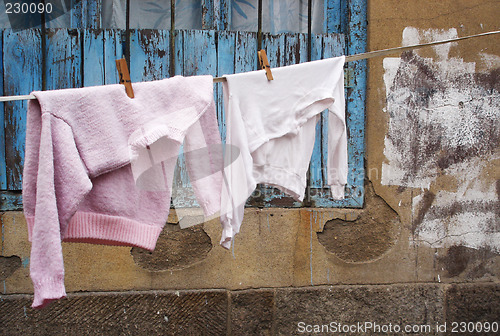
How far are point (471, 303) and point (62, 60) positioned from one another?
3026mm

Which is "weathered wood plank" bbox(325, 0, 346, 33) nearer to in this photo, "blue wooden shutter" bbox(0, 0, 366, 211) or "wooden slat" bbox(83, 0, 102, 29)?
"blue wooden shutter" bbox(0, 0, 366, 211)

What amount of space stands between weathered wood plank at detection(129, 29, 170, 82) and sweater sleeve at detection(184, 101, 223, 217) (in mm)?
1094

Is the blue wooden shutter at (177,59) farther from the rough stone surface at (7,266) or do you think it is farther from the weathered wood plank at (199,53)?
the rough stone surface at (7,266)

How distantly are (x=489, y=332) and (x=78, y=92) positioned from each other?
307cm

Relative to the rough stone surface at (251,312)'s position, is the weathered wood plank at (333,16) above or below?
above

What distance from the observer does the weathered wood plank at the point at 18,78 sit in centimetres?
301

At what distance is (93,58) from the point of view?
3.05 m

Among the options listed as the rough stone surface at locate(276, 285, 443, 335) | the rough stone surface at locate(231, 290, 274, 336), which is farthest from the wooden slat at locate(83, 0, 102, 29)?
the rough stone surface at locate(276, 285, 443, 335)

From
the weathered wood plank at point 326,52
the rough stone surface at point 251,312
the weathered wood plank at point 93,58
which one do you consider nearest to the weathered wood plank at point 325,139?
the weathered wood plank at point 326,52

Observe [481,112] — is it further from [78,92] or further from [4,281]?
[4,281]

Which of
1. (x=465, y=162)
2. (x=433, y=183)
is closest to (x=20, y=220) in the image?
(x=433, y=183)

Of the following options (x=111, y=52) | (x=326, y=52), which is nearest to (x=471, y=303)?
(x=326, y=52)

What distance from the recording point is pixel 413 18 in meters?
3.29

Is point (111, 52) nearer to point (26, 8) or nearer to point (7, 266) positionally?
point (26, 8)
